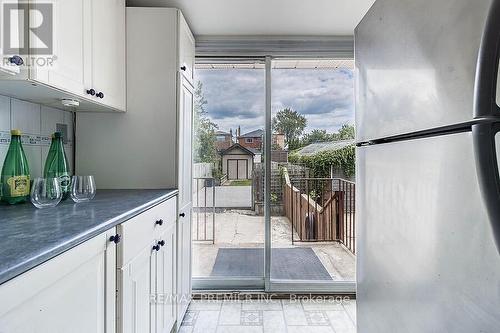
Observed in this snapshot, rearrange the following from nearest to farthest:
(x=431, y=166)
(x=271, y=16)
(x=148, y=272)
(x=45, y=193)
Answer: (x=431, y=166) → (x=45, y=193) → (x=148, y=272) → (x=271, y=16)

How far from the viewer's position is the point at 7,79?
1082 mm

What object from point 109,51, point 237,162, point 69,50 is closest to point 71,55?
point 69,50

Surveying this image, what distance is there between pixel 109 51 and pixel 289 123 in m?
1.56

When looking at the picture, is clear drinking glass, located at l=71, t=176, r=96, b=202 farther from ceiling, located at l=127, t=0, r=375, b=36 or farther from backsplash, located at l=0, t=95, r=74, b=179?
ceiling, located at l=127, t=0, r=375, b=36

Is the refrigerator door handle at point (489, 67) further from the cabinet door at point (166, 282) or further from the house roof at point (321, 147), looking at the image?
the house roof at point (321, 147)

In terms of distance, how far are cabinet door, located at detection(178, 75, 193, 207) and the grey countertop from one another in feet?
1.84

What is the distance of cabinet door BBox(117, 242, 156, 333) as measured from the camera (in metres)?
1.14

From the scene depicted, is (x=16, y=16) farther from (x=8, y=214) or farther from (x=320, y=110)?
(x=320, y=110)

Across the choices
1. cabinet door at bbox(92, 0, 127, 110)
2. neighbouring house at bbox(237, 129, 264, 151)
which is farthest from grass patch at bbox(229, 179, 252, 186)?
cabinet door at bbox(92, 0, 127, 110)

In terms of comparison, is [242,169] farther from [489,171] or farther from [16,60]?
[489,171]

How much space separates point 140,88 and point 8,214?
1.11m

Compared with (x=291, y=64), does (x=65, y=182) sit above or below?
below

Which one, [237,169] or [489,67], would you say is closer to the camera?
[489,67]

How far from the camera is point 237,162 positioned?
2.75 meters
